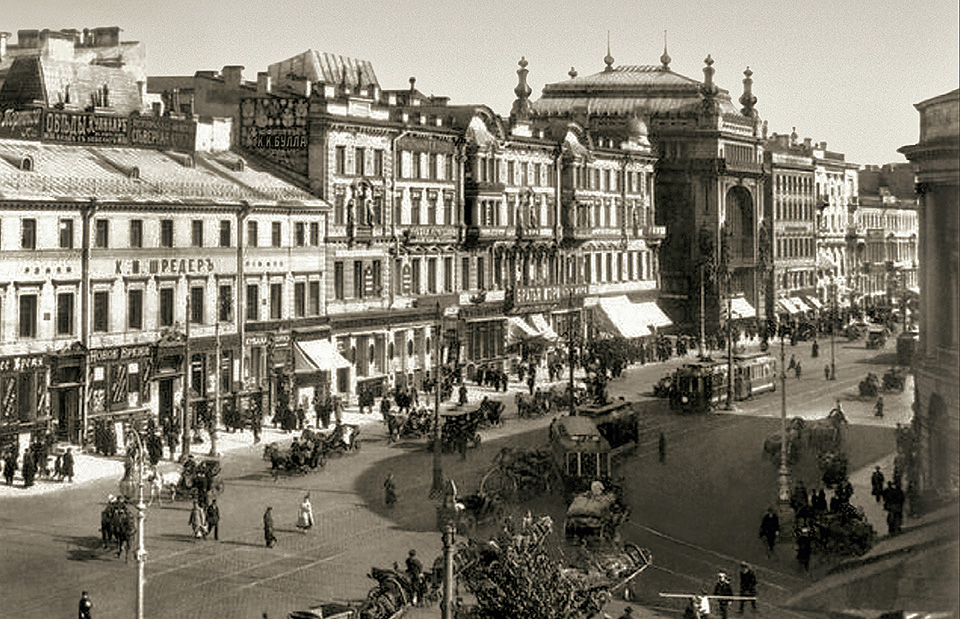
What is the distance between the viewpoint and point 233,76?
212 feet

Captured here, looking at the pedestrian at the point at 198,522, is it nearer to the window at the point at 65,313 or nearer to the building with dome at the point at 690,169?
the window at the point at 65,313

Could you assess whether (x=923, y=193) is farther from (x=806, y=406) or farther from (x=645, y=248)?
(x=645, y=248)

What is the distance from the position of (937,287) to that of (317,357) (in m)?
28.4

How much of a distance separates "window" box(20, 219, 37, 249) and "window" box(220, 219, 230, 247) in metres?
9.86

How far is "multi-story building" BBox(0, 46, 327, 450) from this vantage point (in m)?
46.6

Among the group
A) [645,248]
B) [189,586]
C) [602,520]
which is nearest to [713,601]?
[602,520]

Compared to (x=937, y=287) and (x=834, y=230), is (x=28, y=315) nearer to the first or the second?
(x=937, y=287)

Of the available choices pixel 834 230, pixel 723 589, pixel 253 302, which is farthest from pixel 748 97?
pixel 723 589

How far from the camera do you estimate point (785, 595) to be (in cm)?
3139

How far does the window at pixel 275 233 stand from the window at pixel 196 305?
5.25 m

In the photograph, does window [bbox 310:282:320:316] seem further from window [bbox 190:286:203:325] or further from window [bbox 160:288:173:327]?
window [bbox 160:288:173:327]

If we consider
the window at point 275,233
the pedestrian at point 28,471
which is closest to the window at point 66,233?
the pedestrian at point 28,471

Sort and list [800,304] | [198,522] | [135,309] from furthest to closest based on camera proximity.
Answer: [800,304]
[135,309]
[198,522]

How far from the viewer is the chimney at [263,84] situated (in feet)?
211
